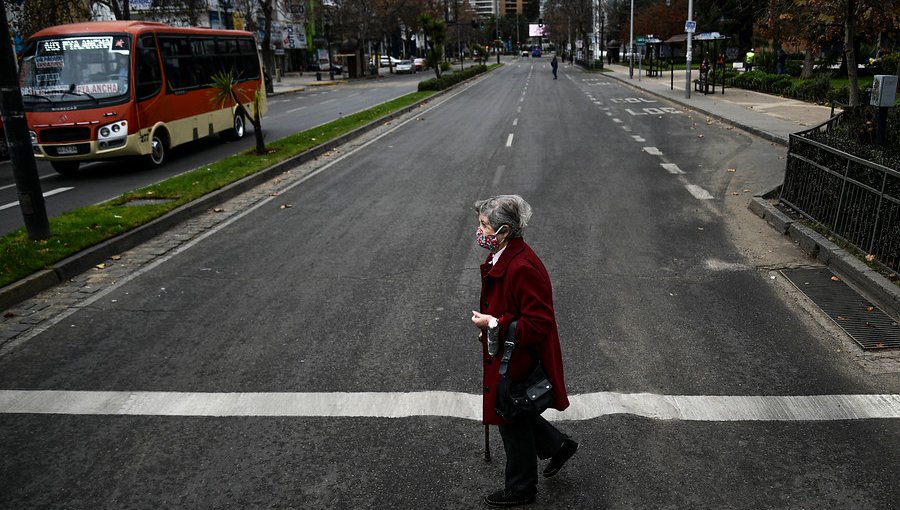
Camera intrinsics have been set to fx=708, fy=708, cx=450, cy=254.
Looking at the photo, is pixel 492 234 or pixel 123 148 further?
pixel 123 148

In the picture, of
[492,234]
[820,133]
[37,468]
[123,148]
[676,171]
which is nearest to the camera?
[492,234]

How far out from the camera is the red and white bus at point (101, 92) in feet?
47.0

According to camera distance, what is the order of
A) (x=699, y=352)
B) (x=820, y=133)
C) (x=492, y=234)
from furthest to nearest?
1. (x=820, y=133)
2. (x=699, y=352)
3. (x=492, y=234)

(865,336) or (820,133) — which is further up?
(820,133)

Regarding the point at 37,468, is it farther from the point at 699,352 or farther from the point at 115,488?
the point at 699,352

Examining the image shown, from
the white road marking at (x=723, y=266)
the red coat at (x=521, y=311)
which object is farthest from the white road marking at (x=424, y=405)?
the white road marking at (x=723, y=266)

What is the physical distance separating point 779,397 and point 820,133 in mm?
6435

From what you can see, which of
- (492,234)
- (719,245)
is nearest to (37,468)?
(492,234)

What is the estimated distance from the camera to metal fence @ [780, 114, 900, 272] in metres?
6.97

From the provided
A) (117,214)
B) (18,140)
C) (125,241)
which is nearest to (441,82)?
(117,214)

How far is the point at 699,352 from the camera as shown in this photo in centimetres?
564

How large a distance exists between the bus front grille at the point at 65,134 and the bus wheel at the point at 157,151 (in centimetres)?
166

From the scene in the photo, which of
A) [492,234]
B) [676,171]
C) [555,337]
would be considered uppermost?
[492,234]

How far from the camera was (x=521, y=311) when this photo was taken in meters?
3.45
